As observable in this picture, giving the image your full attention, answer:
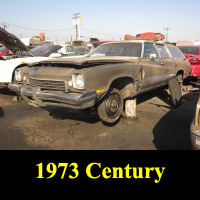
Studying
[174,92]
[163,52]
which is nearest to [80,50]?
[163,52]

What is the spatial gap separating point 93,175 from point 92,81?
141 cm

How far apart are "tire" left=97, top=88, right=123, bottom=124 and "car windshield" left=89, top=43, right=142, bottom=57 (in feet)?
4.42

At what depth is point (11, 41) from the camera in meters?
6.96

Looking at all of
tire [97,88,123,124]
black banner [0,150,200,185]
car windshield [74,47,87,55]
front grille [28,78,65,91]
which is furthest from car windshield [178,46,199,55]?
front grille [28,78,65,91]

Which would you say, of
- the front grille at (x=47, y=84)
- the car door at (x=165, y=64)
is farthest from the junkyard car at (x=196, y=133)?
the car door at (x=165, y=64)

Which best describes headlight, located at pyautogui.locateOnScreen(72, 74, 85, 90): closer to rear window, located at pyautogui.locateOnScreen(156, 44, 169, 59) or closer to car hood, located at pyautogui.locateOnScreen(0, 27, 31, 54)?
rear window, located at pyautogui.locateOnScreen(156, 44, 169, 59)

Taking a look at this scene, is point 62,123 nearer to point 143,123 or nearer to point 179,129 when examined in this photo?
point 143,123

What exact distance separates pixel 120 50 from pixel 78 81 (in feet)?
7.01

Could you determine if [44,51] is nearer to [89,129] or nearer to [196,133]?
[89,129]

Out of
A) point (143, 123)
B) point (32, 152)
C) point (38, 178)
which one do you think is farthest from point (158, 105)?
point (38, 178)

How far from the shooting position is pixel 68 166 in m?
2.97

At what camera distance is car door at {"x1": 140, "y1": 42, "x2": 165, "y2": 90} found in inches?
192

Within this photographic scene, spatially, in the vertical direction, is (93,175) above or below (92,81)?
below

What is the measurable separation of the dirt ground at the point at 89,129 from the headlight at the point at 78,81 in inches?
35.7
